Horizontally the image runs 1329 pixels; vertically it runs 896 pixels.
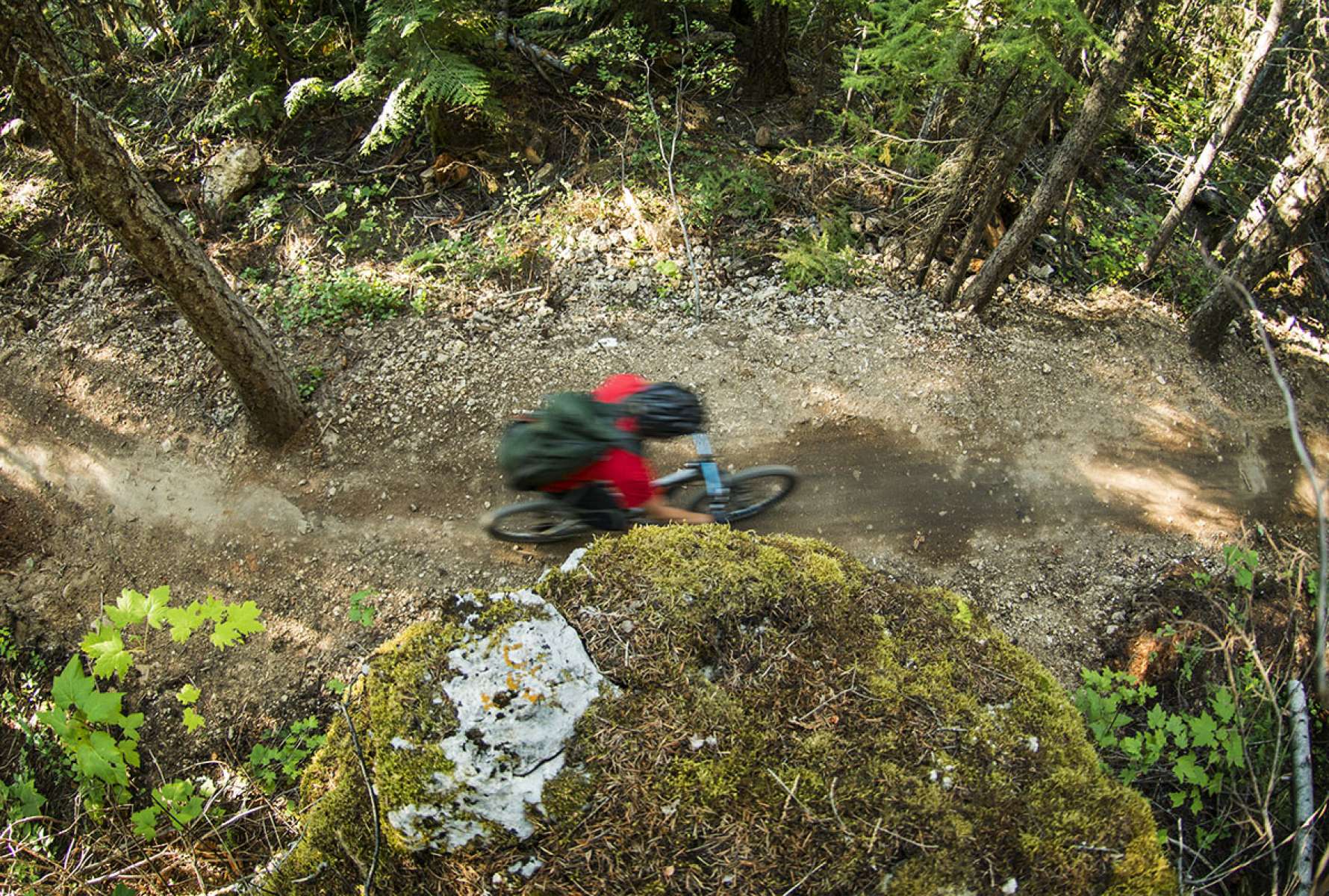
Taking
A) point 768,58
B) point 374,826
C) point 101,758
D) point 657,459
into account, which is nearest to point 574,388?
point 657,459

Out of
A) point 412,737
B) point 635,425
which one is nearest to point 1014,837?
point 412,737

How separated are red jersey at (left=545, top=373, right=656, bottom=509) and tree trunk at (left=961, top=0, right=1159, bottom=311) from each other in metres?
5.92

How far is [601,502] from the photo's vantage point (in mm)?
6621

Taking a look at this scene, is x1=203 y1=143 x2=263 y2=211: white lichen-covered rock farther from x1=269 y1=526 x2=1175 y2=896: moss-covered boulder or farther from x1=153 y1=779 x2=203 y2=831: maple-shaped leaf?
x1=269 y1=526 x2=1175 y2=896: moss-covered boulder

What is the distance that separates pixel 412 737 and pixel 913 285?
1000cm

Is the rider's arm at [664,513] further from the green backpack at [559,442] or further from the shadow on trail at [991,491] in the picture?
the shadow on trail at [991,491]

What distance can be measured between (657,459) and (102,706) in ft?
19.8

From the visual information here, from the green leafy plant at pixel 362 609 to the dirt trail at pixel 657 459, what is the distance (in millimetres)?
167

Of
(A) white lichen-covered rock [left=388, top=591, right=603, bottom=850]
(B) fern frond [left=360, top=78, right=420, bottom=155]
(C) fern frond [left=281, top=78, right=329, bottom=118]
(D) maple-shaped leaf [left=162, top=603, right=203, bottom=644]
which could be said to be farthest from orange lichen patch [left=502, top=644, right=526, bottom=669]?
(C) fern frond [left=281, top=78, right=329, bottom=118]

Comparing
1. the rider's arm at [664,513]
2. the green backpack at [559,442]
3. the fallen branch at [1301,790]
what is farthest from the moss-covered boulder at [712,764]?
the rider's arm at [664,513]

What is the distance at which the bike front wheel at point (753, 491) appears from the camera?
743 centimetres

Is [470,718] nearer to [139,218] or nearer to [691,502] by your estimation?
[691,502]

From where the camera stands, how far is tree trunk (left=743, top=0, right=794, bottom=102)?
12.2 metres

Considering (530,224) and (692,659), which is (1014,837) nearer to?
(692,659)
